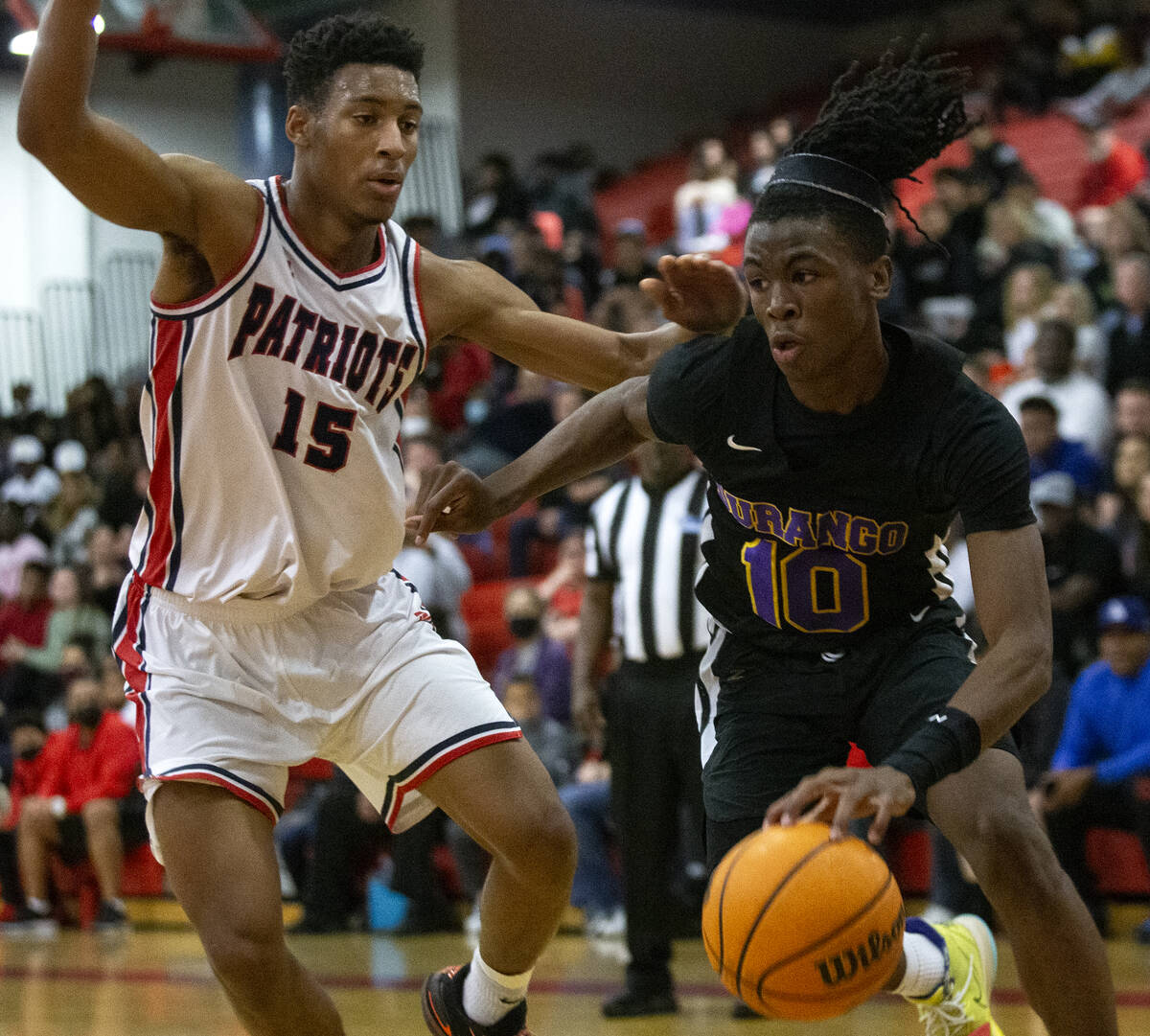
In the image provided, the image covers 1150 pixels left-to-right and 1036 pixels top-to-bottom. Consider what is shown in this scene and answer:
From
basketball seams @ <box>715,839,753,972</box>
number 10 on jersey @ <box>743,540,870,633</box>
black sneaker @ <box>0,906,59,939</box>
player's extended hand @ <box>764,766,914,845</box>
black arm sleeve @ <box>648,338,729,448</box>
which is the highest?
black arm sleeve @ <box>648,338,729,448</box>

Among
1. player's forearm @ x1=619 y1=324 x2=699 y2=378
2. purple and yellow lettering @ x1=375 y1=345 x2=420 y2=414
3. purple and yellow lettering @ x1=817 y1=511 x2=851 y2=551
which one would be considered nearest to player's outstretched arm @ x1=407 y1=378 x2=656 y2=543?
purple and yellow lettering @ x1=375 y1=345 x2=420 y2=414

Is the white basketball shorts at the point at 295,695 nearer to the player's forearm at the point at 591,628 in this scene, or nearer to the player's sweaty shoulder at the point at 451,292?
the player's sweaty shoulder at the point at 451,292

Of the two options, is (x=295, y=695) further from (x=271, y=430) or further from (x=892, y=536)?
(x=892, y=536)

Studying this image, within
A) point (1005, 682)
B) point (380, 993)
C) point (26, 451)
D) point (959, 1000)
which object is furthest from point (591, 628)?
point (26, 451)

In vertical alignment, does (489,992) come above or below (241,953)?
below

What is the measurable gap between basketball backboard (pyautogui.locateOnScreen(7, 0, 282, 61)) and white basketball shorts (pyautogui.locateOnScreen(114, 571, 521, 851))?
46.3 ft

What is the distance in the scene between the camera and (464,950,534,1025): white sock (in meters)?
4.42

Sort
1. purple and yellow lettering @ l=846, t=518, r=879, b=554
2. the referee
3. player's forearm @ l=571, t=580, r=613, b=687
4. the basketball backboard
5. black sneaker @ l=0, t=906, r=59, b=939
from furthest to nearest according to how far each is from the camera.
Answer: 1. the basketball backboard
2. black sneaker @ l=0, t=906, r=59, b=939
3. player's forearm @ l=571, t=580, r=613, b=687
4. the referee
5. purple and yellow lettering @ l=846, t=518, r=879, b=554

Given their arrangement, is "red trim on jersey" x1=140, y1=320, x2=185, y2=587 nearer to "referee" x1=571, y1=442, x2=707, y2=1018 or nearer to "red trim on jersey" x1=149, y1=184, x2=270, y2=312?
"red trim on jersey" x1=149, y1=184, x2=270, y2=312

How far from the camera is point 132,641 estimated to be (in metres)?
4.21

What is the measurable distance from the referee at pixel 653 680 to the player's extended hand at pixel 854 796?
356cm

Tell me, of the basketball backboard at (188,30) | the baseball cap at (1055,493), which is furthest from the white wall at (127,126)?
the baseball cap at (1055,493)

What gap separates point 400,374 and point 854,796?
1.69m

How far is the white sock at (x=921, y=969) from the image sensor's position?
445cm
